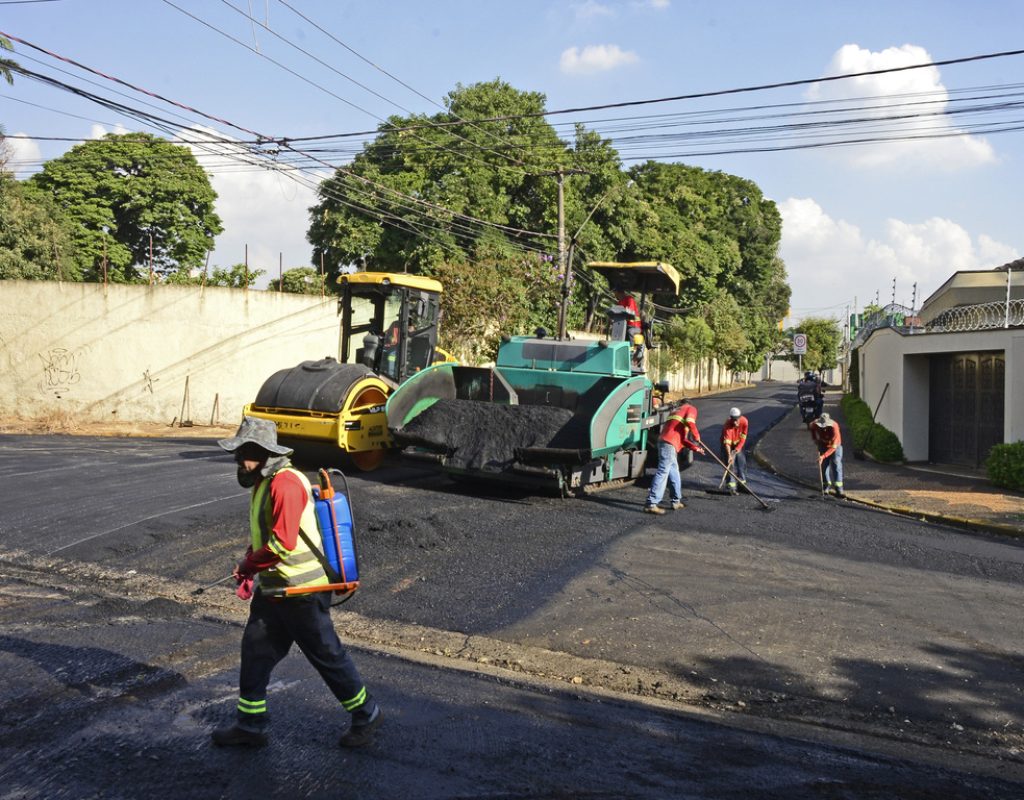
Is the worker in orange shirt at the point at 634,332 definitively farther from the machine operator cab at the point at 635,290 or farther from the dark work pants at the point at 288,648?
the dark work pants at the point at 288,648

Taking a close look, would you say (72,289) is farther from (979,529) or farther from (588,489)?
(979,529)

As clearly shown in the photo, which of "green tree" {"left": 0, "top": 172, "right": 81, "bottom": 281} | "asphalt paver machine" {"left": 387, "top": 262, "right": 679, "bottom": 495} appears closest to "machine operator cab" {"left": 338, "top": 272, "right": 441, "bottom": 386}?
"asphalt paver machine" {"left": 387, "top": 262, "right": 679, "bottom": 495}

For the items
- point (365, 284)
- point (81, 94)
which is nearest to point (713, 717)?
point (365, 284)

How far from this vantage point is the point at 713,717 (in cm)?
493

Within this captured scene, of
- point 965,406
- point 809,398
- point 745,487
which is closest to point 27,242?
point 809,398

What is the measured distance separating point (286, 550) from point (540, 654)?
237 centimetres

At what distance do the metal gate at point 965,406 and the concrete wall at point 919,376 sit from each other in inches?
8.1

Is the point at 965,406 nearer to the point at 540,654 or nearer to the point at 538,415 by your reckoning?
the point at 538,415

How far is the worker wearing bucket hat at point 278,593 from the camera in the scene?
4082mm

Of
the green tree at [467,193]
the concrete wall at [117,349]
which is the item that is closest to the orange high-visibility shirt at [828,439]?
the concrete wall at [117,349]

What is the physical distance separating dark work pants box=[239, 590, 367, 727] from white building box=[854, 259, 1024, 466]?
13459mm

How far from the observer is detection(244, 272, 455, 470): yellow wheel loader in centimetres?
1152

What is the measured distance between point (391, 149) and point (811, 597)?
28.6 m

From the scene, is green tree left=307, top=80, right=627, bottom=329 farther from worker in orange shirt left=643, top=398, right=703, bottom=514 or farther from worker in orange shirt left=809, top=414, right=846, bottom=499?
worker in orange shirt left=643, top=398, right=703, bottom=514
